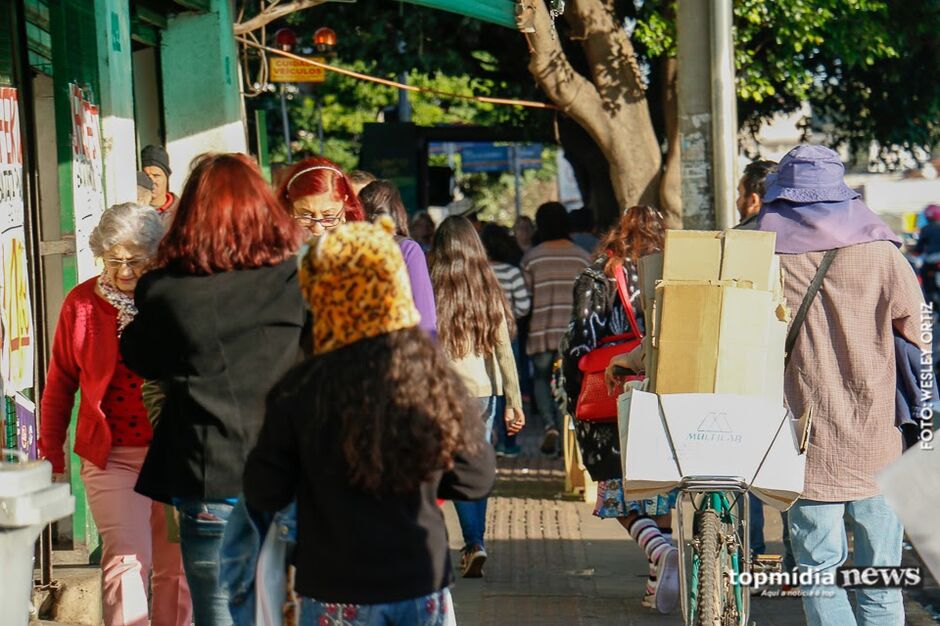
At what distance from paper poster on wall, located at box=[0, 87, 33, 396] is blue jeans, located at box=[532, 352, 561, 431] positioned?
6.75 metres

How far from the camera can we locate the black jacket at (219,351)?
4.28 m

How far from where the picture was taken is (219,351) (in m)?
4.30

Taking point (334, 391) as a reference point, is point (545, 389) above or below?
below

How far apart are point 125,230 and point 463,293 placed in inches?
121

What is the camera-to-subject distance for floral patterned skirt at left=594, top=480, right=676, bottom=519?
285 inches

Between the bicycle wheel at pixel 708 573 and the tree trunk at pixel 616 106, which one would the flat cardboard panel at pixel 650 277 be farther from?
the tree trunk at pixel 616 106

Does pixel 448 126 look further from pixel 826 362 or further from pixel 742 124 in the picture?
pixel 826 362

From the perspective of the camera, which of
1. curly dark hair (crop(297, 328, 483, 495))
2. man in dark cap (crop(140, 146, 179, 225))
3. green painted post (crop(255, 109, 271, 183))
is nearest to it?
curly dark hair (crop(297, 328, 483, 495))

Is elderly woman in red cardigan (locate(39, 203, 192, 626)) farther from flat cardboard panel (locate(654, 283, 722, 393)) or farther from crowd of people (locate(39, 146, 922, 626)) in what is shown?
flat cardboard panel (locate(654, 283, 722, 393))

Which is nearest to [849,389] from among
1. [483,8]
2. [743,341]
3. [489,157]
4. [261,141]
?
[743,341]

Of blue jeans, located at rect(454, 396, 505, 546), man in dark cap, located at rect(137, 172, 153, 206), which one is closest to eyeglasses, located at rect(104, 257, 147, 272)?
blue jeans, located at rect(454, 396, 505, 546)

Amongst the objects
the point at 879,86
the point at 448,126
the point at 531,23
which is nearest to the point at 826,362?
the point at 531,23

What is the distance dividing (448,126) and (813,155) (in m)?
14.7

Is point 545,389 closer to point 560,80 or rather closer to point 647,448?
point 560,80
